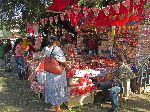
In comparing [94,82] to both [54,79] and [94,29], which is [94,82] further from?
[94,29]

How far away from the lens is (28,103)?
1007 cm

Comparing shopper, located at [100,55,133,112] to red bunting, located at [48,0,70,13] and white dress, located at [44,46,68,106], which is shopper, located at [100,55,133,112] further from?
red bunting, located at [48,0,70,13]

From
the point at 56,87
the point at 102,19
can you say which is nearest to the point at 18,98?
the point at 56,87

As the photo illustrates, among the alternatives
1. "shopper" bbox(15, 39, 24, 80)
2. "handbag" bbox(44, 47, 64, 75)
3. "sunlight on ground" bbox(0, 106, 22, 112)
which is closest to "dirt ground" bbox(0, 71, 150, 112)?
"sunlight on ground" bbox(0, 106, 22, 112)

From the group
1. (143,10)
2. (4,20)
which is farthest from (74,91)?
(4,20)

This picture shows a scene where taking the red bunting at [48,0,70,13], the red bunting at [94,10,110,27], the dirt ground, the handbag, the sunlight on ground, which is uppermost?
the red bunting at [48,0,70,13]

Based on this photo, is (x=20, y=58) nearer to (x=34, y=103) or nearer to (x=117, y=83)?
(x=34, y=103)

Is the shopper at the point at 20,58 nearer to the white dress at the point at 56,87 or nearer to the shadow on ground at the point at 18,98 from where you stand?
the shadow on ground at the point at 18,98

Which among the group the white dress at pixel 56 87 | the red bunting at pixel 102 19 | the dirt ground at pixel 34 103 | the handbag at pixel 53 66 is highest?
the red bunting at pixel 102 19

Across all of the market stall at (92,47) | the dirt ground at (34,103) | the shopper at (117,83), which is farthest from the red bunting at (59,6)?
the shopper at (117,83)

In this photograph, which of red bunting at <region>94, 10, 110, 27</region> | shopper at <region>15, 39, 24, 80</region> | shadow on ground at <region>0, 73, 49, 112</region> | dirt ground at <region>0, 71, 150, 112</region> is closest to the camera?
dirt ground at <region>0, 71, 150, 112</region>

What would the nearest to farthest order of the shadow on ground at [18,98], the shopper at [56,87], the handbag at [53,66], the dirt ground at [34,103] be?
the handbag at [53,66]
the shopper at [56,87]
the dirt ground at [34,103]
the shadow on ground at [18,98]

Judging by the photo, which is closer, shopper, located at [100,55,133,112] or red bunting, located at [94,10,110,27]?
shopper, located at [100,55,133,112]

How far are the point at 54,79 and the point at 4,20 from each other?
13511 mm
